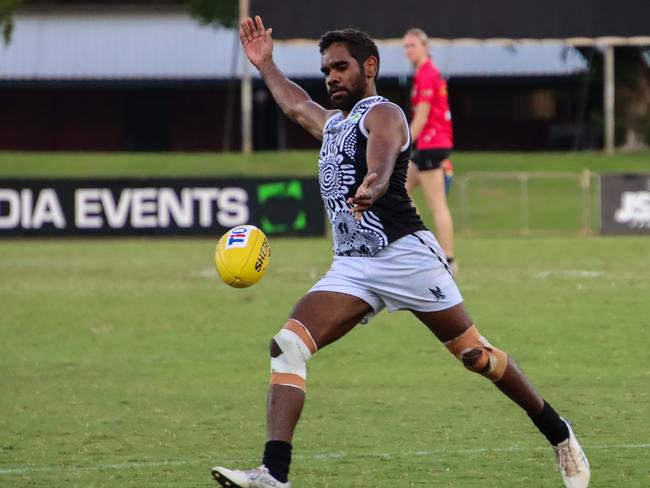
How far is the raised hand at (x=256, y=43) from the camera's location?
7.30 metres

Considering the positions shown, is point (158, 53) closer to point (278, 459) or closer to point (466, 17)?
point (466, 17)

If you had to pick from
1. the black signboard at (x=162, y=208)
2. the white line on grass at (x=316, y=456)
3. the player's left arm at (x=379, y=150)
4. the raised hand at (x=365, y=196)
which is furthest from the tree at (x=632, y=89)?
the raised hand at (x=365, y=196)

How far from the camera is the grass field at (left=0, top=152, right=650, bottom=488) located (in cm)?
690

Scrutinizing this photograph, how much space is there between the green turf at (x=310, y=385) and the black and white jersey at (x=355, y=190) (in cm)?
108

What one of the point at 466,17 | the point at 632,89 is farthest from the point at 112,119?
the point at 466,17

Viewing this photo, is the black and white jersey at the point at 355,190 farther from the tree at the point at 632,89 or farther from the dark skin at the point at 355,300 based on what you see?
the tree at the point at 632,89

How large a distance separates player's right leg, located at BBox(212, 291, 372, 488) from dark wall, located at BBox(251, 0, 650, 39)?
77.0ft

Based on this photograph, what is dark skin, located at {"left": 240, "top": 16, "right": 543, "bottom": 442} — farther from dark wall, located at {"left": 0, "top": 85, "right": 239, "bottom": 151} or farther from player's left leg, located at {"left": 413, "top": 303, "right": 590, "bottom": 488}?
dark wall, located at {"left": 0, "top": 85, "right": 239, "bottom": 151}

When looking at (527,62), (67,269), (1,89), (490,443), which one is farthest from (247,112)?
(490,443)

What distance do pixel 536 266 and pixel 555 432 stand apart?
10.5 m

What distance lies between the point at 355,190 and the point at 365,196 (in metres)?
0.53

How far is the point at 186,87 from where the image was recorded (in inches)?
1618

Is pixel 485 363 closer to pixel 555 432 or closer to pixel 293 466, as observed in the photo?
pixel 555 432

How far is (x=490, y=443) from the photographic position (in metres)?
7.33
